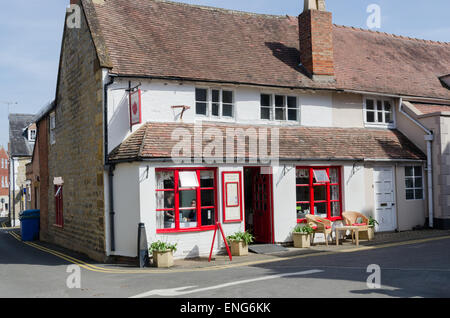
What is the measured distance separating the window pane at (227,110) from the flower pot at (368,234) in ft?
19.8

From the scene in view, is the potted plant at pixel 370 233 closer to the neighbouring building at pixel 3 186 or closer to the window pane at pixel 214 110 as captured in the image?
the window pane at pixel 214 110

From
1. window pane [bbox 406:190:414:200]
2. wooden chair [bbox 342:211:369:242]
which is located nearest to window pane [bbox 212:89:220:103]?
wooden chair [bbox 342:211:369:242]

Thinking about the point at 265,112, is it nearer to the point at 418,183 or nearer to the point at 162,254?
the point at 418,183

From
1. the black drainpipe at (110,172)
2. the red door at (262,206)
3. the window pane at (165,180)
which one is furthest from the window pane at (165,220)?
the red door at (262,206)

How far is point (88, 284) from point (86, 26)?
9.17 metres

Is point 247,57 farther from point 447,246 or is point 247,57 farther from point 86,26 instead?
point 447,246

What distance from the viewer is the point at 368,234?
52.8 ft

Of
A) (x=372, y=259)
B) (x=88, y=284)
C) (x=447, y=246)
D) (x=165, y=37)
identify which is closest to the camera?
(x=88, y=284)

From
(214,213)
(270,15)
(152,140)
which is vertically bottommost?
(214,213)

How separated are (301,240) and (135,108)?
257 inches

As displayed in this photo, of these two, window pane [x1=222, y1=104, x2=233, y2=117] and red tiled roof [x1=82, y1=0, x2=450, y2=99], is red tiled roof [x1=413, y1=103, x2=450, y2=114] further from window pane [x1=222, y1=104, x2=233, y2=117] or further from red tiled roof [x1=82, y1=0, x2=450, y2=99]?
window pane [x1=222, y1=104, x2=233, y2=117]

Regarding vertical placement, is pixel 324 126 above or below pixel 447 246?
above

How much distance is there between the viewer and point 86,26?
15953 mm

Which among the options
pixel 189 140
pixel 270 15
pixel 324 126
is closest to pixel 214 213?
pixel 189 140
